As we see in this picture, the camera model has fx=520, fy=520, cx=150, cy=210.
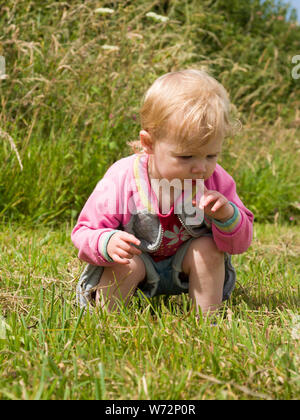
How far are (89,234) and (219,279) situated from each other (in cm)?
49

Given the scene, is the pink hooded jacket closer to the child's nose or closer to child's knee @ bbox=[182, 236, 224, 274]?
child's knee @ bbox=[182, 236, 224, 274]

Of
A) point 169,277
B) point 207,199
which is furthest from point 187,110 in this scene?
point 169,277

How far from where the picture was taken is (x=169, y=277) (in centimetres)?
193

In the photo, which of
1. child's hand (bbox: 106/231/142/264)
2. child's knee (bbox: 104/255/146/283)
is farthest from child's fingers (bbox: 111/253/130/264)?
child's knee (bbox: 104/255/146/283)

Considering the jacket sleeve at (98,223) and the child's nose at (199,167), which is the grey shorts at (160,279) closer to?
the jacket sleeve at (98,223)

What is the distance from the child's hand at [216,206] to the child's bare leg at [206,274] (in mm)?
141

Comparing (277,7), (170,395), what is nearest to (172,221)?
(170,395)

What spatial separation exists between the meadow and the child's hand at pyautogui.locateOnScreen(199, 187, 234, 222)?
0.32 m

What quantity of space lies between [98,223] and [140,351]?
0.57m

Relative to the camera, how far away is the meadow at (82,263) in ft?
4.05

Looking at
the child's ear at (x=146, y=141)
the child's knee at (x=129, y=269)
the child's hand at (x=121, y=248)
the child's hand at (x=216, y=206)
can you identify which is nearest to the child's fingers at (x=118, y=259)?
the child's hand at (x=121, y=248)

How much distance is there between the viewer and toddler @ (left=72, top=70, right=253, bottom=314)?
167 cm
